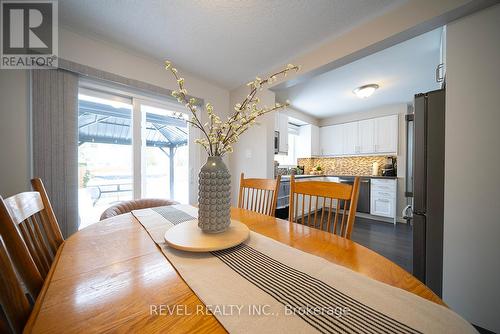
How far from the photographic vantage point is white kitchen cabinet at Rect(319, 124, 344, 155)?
4.42 meters

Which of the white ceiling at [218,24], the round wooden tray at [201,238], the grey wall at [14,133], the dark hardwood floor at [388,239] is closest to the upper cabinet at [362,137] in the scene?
the dark hardwood floor at [388,239]

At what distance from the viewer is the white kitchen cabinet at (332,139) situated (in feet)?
14.5

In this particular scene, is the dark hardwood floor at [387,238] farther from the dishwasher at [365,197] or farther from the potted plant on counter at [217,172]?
the potted plant on counter at [217,172]

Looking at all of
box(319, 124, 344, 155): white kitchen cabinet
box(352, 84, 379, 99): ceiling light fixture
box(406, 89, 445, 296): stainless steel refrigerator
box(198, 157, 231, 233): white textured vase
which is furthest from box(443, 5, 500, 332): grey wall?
box(319, 124, 344, 155): white kitchen cabinet

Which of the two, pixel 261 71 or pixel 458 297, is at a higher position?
pixel 261 71

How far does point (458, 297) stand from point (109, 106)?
362 cm

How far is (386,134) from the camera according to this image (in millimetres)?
3768

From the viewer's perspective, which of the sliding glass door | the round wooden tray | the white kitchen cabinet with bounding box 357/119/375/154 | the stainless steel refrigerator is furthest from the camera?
the white kitchen cabinet with bounding box 357/119/375/154

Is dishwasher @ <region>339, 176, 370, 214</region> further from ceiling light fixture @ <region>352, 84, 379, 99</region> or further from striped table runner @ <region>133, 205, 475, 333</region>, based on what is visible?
striped table runner @ <region>133, 205, 475, 333</region>

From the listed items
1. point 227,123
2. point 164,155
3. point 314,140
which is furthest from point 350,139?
point 227,123

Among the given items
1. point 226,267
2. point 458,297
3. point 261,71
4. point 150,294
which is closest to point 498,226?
point 458,297

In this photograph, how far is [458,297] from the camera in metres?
1.26

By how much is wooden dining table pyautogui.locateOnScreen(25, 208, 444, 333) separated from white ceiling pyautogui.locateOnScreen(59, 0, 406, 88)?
171 centimetres

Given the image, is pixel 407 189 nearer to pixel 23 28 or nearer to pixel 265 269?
pixel 265 269
